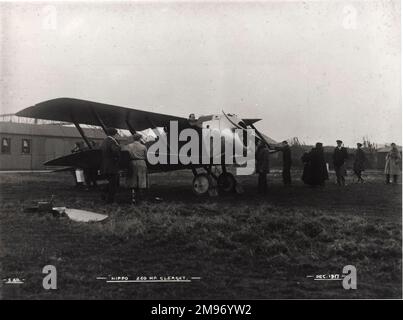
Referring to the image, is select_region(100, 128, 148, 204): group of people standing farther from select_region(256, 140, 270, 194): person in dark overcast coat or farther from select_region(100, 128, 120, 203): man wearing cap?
select_region(256, 140, 270, 194): person in dark overcast coat

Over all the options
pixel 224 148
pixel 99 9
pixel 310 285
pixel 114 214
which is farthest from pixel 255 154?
pixel 310 285

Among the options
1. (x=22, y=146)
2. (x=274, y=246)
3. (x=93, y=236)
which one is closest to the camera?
(x=274, y=246)

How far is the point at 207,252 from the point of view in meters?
5.50

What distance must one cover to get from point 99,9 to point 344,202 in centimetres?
698

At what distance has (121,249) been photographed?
5.64 meters

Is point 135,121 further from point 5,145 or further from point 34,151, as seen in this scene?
point 34,151

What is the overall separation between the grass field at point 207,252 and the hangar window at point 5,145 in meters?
23.1

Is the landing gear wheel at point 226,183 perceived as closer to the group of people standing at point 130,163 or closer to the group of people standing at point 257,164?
the group of people standing at point 257,164

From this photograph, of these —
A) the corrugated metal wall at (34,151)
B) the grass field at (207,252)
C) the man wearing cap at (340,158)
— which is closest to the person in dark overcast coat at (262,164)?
the grass field at (207,252)

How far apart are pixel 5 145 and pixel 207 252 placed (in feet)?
90.5

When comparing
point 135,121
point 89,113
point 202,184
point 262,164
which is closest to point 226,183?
point 202,184

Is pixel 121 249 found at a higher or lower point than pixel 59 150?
lower

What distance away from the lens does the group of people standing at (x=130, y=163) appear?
9.34 metres

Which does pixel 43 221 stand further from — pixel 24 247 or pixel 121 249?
pixel 121 249
